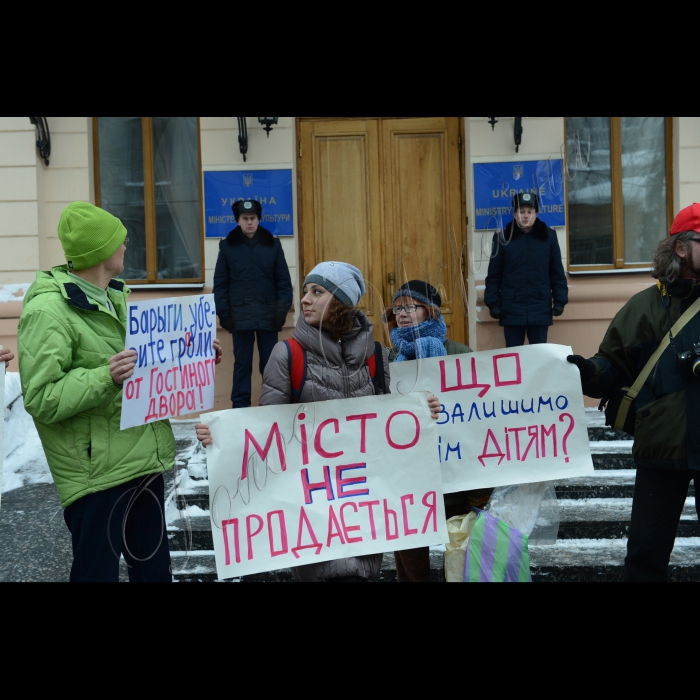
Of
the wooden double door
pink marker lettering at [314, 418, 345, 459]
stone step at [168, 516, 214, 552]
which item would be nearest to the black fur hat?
the wooden double door

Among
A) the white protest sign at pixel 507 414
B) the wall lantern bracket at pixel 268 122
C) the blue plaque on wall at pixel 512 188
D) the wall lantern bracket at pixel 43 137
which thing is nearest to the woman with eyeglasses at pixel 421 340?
the white protest sign at pixel 507 414

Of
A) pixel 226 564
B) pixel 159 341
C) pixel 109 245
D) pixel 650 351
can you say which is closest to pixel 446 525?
pixel 226 564

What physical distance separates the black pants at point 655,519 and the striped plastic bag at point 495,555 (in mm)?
513

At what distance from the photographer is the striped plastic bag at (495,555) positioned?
123 inches

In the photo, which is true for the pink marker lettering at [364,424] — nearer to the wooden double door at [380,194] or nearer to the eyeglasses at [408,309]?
the eyeglasses at [408,309]

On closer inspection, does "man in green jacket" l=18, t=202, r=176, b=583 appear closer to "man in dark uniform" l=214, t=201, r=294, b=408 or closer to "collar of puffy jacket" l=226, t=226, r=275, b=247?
"man in dark uniform" l=214, t=201, r=294, b=408

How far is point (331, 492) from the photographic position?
3033 millimetres

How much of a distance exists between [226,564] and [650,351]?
185 cm

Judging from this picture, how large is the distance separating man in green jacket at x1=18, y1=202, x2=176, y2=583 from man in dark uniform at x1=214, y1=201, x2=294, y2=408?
387 cm

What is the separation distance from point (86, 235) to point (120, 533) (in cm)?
107

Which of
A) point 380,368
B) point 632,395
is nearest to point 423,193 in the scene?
point 632,395

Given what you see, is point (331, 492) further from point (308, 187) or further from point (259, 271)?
point (308, 187)

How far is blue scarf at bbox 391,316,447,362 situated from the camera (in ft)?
11.3

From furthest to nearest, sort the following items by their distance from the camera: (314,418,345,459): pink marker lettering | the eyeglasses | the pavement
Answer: the pavement, the eyeglasses, (314,418,345,459): pink marker lettering
